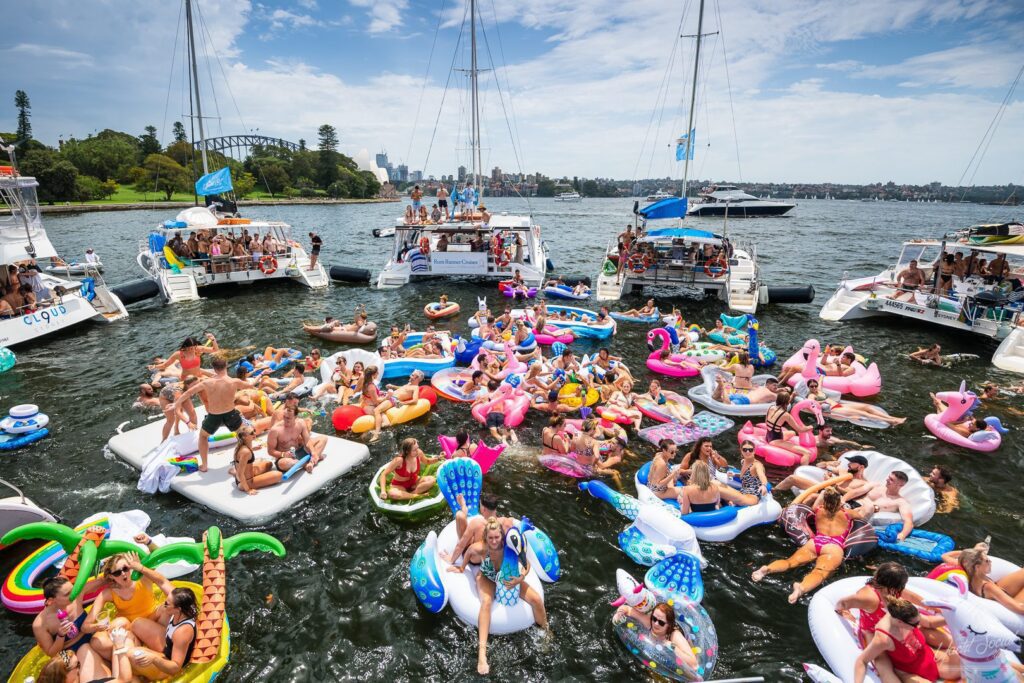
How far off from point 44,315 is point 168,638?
→ 1561 cm

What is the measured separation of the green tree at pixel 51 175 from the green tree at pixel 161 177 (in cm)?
1353

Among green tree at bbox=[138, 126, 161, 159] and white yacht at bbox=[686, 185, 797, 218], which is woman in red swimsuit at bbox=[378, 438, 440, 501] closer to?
white yacht at bbox=[686, 185, 797, 218]

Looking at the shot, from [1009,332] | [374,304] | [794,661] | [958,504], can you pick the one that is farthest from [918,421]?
[374,304]

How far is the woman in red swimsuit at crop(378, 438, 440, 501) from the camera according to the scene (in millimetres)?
8055

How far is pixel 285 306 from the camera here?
21047 mm

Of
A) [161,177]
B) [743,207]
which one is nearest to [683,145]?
[743,207]

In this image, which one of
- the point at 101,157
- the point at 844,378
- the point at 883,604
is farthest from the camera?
the point at 101,157

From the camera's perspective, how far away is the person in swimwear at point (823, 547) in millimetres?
6867

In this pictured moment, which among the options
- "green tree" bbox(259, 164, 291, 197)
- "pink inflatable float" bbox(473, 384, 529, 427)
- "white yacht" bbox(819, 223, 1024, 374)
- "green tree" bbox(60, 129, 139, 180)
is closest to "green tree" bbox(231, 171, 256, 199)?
"green tree" bbox(259, 164, 291, 197)

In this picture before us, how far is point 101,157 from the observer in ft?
270

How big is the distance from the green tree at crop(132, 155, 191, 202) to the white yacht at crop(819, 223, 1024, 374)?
300 feet

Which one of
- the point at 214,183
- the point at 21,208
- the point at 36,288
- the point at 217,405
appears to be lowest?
the point at 217,405

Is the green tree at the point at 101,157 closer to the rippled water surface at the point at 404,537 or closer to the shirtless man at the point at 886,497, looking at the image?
the rippled water surface at the point at 404,537

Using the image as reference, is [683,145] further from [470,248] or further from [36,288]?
[36,288]
